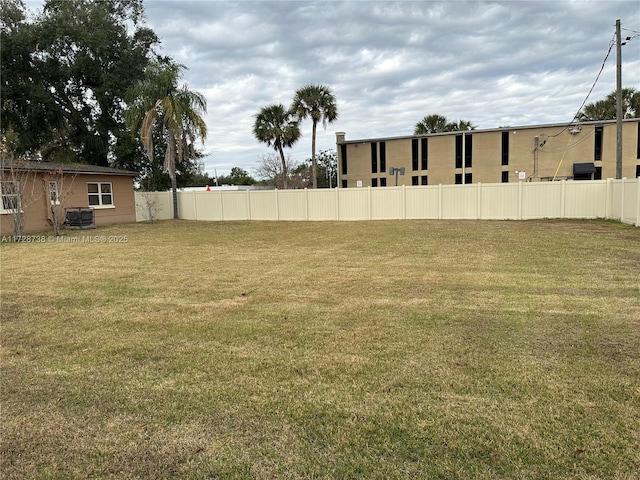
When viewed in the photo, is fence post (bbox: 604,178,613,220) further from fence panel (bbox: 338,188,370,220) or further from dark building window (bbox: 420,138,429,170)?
dark building window (bbox: 420,138,429,170)

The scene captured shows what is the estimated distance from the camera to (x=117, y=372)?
3412 mm

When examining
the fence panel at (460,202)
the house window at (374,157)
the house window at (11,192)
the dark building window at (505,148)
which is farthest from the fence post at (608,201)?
the house window at (11,192)

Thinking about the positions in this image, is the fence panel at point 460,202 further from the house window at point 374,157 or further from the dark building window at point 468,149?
the house window at point 374,157

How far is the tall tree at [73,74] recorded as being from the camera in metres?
22.8

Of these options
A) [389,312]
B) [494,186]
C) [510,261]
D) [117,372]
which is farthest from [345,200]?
[117,372]

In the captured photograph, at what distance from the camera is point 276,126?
99.8 feet

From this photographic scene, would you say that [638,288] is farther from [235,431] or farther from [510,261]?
[235,431]

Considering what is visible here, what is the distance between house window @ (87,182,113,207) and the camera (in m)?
19.8

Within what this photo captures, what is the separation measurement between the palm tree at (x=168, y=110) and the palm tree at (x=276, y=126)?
8561 millimetres

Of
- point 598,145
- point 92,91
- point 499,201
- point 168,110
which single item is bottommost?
point 499,201

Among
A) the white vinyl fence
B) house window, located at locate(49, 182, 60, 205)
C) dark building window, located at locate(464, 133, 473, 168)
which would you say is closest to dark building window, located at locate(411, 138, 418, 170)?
dark building window, located at locate(464, 133, 473, 168)

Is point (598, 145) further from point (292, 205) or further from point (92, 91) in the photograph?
point (92, 91)

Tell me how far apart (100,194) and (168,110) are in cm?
521

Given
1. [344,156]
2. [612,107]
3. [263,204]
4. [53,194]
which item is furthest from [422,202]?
[612,107]
